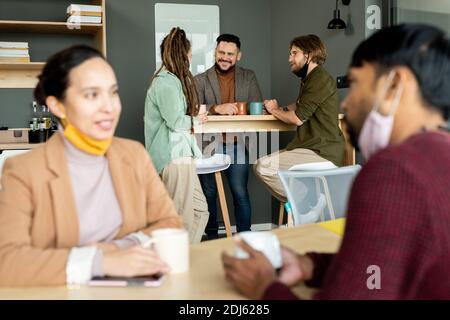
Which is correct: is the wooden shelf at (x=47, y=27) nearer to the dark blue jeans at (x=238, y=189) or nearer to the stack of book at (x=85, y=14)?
the stack of book at (x=85, y=14)

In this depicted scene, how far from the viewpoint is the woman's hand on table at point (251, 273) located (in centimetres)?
100

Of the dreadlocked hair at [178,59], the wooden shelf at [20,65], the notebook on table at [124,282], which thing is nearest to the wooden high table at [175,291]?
the notebook on table at [124,282]

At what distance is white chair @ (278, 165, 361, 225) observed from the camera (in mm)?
1948

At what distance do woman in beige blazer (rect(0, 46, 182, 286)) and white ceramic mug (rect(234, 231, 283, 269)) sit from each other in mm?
190

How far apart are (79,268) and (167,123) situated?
1975mm

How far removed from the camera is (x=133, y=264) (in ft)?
3.68

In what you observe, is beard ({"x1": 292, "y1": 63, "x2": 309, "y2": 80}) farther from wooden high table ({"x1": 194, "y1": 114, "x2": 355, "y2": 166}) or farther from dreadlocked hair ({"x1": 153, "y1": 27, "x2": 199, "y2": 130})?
dreadlocked hair ({"x1": 153, "y1": 27, "x2": 199, "y2": 130})

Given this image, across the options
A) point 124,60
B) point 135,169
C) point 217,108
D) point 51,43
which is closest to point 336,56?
point 217,108

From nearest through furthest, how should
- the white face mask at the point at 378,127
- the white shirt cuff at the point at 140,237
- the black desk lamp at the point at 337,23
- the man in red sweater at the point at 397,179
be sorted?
1. the man in red sweater at the point at 397,179
2. the white face mask at the point at 378,127
3. the white shirt cuff at the point at 140,237
4. the black desk lamp at the point at 337,23

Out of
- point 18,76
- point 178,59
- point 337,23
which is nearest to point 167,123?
point 178,59

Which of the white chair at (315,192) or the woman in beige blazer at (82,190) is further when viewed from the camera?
the white chair at (315,192)

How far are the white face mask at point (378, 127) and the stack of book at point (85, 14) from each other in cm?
374

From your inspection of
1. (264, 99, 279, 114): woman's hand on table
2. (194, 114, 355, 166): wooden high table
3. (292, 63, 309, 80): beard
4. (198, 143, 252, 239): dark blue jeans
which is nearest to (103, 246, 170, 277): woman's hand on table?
(194, 114, 355, 166): wooden high table
